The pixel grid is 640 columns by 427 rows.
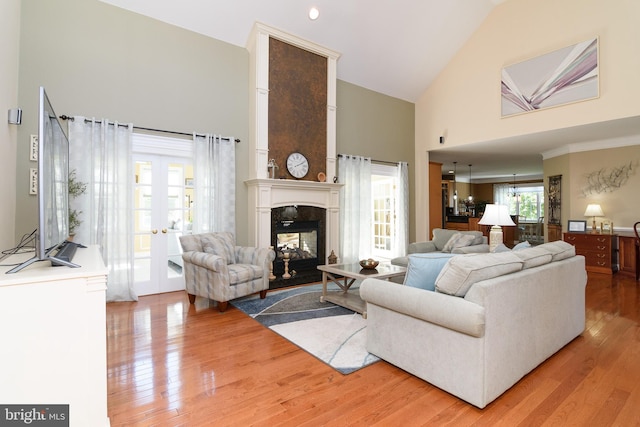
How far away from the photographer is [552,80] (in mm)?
5289

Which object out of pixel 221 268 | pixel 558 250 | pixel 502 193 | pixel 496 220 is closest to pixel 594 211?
pixel 496 220

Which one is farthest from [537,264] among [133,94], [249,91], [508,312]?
[133,94]

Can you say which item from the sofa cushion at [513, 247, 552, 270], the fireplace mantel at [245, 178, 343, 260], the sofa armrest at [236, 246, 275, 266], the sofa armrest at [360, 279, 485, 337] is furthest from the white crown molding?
the sofa armrest at [236, 246, 275, 266]

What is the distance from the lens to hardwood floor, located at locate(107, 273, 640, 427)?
185cm

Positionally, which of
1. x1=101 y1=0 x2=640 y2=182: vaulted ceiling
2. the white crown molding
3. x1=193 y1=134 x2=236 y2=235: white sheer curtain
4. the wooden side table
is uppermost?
x1=101 y1=0 x2=640 y2=182: vaulted ceiling

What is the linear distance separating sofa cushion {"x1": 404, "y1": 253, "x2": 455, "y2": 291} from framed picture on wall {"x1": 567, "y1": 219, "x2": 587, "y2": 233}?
5.85m

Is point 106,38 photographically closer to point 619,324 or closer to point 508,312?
point 508,312

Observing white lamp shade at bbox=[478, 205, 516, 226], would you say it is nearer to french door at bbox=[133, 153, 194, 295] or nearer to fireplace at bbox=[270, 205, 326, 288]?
fireplace at bbox=[270, 205, 326, 288]

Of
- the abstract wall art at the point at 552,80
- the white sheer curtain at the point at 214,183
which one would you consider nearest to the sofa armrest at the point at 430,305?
the white sheer curtain at the point at 214,183

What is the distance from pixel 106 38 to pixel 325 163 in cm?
348

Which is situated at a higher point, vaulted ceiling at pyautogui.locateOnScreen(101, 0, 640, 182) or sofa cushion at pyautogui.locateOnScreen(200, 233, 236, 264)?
vaulted ceiling at pyautogui.locateOnScreen(101, 0, 640, 182)

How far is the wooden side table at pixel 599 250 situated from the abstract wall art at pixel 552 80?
267 cm

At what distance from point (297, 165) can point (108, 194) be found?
8.73 feet

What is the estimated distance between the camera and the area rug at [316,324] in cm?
259
